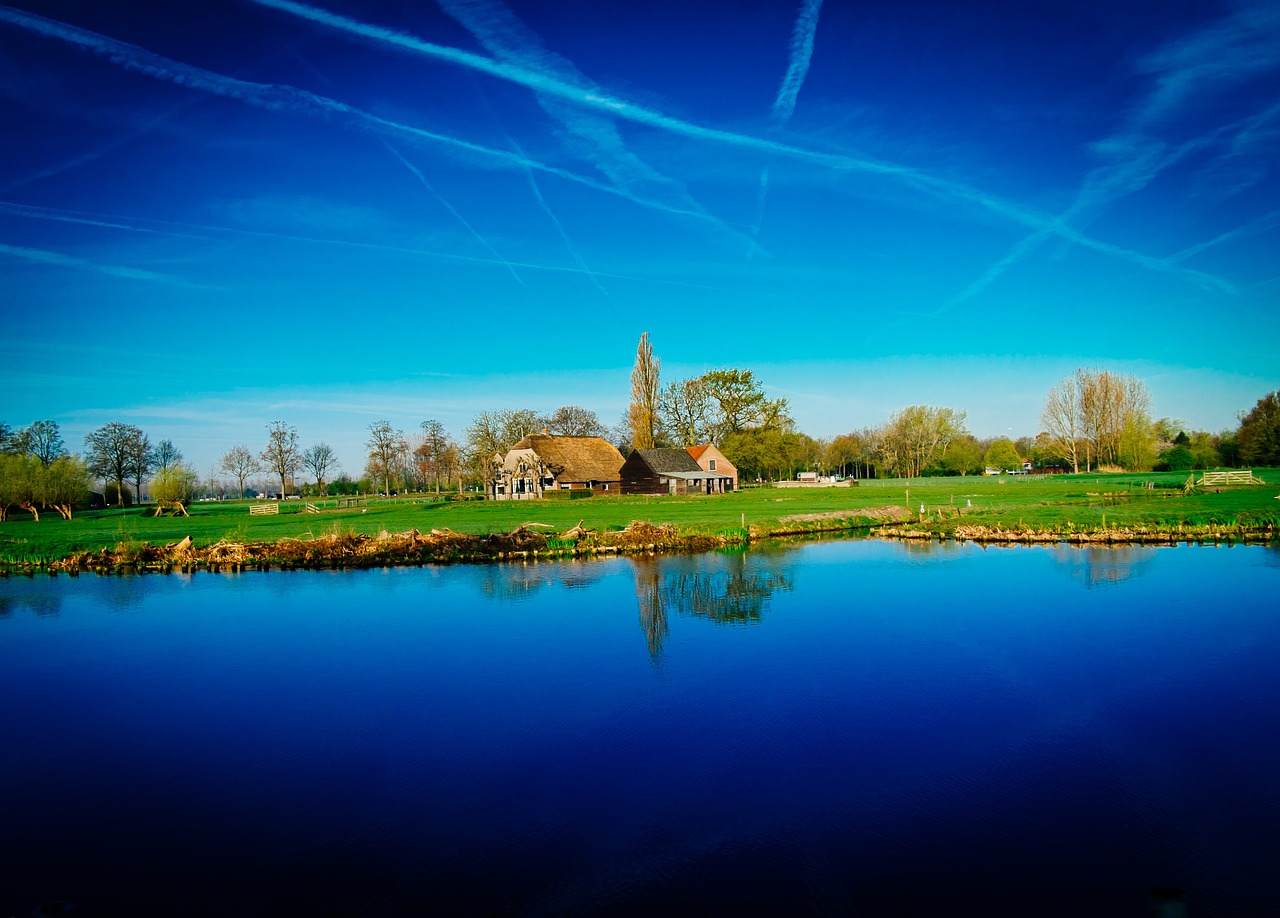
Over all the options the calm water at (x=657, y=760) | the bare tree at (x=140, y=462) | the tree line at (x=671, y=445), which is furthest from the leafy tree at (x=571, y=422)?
the calm water at (x=657, y=760)

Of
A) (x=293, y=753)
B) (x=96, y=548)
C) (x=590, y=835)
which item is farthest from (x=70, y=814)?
(x=96, y=548)

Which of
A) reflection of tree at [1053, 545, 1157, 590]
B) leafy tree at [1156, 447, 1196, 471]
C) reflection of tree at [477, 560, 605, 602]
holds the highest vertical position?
leafy tree at [1156, 447, 1196, 471]

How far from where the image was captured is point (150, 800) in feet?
23.7

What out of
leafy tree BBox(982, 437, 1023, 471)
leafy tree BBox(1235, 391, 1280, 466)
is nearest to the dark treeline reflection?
leafy tree BBox(1235, 391, 1280, 466)

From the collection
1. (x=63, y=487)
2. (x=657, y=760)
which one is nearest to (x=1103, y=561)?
(x=657, y=760)

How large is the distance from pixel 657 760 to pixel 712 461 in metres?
61.4

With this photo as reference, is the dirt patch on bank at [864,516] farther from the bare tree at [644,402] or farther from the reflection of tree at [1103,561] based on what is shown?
the bare tree at [644,402]

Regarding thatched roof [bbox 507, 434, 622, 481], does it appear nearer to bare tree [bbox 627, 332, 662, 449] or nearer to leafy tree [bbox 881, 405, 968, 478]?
bare tree [bbox 627, 332, 662, 449]

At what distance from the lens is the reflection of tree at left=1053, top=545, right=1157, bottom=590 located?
18311mm

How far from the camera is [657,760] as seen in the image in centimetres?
779

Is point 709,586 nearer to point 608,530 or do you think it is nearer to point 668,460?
point 608,530

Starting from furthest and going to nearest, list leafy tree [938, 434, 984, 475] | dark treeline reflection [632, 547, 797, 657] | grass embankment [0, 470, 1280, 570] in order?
leafy tree [938, 434, 984, 475]
grass embankment [0, 470, 1280, 570]
dark treeline reflection [632, 547, 797, 657]

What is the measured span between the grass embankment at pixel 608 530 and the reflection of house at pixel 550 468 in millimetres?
18557

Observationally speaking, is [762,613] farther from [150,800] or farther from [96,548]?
[96,548]
